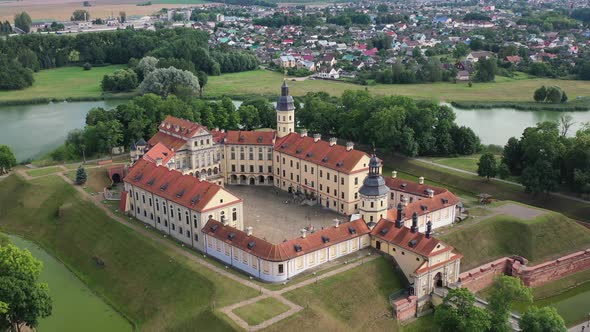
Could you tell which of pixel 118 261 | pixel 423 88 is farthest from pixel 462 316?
pixel 423 88

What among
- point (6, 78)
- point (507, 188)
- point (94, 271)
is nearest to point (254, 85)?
point (6, 78)

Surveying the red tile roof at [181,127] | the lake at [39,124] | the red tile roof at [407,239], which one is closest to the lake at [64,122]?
the lake at [39,124]

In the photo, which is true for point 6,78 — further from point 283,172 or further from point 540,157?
point 540,157

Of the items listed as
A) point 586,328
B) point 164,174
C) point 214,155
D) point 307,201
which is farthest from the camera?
point 214,155

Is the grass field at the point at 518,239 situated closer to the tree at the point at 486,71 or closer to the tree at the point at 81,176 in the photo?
the tree at the point at 81,176

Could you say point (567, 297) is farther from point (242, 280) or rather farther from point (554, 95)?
point (554, 95)
